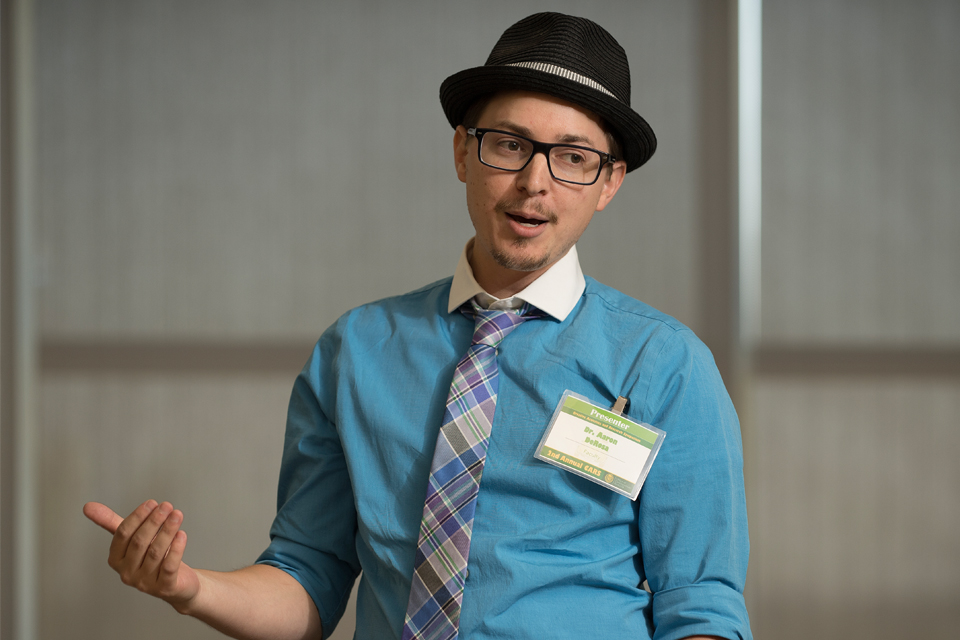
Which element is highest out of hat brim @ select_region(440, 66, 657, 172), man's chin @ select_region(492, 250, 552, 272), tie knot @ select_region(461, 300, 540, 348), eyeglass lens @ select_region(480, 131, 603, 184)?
hat brim @ select_region(440, 66, 657, 172)

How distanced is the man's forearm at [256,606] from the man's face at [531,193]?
0.65 metres

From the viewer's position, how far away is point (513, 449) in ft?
3.74

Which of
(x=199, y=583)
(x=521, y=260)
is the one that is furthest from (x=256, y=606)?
(x=521, y=260)

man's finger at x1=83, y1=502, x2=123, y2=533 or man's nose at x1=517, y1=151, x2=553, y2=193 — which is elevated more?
man's nose at x1=517, y1=151, x2=553, y2=193

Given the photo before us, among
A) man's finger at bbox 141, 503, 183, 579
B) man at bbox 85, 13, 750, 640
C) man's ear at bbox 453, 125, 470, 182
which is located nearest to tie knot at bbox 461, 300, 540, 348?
man at bbox 85, 13, 750, 640

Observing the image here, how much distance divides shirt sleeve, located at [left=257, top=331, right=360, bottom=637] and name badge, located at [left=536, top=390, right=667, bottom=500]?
0.41 m

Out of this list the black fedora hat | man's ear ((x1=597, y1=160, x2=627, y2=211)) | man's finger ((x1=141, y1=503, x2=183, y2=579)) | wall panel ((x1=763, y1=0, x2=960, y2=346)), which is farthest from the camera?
wall panel ((x1=763, y1=0, x2=960, y2=346))

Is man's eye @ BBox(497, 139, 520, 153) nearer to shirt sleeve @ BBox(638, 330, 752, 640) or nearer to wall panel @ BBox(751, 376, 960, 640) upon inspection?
shirt sleeve @ BBox(638, 330, 752, 640)

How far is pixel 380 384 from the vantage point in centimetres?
125

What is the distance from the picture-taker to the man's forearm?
116cm

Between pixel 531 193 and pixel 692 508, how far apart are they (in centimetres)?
52

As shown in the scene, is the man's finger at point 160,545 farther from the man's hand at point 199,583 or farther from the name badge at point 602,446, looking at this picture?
the name badge at point 602,446

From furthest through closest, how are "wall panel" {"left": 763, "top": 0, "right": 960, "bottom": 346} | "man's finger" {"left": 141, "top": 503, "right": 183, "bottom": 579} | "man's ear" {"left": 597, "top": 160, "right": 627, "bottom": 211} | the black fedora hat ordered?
"wall panel" {"left": 763, "top": 0, "right": 960, "bottom": 346} < "man's ear" {"left": 597, "top": 160, "right": 627, "bottom": 211} < the black fedora hat < "man's finger" {"left": 141, "top": 503, "right": 183, "bottom": 579}

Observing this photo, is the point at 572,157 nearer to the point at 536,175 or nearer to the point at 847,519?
the point at 536,175
